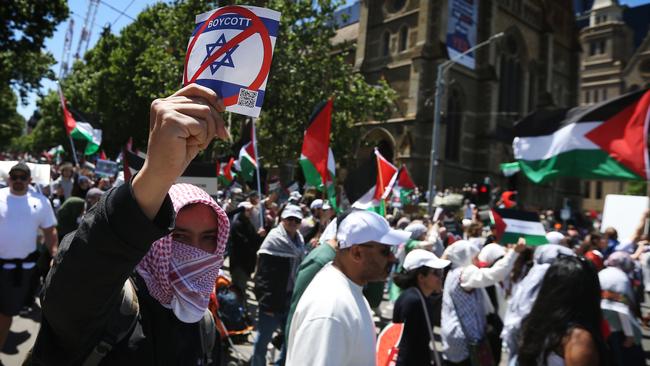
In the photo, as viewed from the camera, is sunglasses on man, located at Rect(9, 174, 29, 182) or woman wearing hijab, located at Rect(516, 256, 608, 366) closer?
woman wearing hijab, located at Rect(516, 256, 608, 366)

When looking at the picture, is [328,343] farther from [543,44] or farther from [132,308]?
[543,44]

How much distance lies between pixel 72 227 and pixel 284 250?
3.33 m

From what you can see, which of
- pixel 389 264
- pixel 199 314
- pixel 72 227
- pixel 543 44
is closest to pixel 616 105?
pixel 389 264

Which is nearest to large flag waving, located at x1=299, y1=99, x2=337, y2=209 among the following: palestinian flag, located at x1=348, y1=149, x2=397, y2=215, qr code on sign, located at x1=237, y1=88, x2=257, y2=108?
palestinian flag, located at x1=348, y1=149, x2=397, y2=215

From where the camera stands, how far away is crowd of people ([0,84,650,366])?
1064mm

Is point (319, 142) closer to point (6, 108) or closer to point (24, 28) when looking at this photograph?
point (24, 28)

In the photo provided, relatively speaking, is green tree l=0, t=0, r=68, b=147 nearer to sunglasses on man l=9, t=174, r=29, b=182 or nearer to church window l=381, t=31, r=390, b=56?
sunglasses on man l=9, t=174, r=29, b=182

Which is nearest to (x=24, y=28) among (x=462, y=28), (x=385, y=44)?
(x=385, y=44)

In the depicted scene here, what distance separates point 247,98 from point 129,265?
0.59 meters

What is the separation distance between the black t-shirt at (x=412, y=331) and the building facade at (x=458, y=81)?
2105 centimetres

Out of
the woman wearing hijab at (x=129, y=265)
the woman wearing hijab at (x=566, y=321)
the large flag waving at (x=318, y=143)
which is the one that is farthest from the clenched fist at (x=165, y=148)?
the large flag waving at (x=318, y=143)

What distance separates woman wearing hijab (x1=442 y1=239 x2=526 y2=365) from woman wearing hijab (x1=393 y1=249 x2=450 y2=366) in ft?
1.32

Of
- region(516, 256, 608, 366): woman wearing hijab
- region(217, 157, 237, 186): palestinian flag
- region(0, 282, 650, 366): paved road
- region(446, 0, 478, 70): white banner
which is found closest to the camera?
region(516, 256, 608, 366): woman wearing hijab

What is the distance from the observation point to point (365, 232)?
2.81 meters
